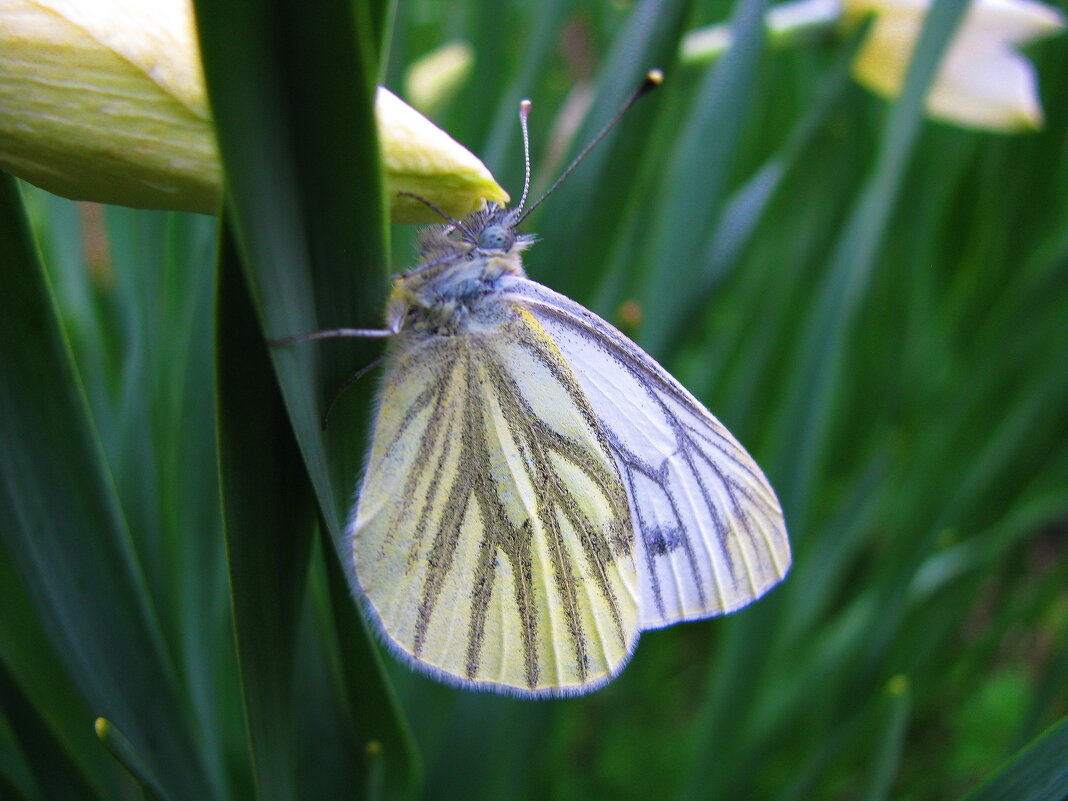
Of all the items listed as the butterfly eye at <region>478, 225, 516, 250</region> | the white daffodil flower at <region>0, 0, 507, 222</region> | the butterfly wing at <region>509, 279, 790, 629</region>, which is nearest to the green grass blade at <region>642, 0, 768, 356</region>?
the butterfly wing at <region>509, 279, 790, 629</region>

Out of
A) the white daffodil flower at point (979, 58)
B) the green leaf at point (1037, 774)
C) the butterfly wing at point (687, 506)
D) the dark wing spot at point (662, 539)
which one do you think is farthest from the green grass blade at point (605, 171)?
the green leaf at point (1037, 774)

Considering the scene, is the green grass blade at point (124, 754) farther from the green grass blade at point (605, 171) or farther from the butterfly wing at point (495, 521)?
the green grass blade at point (605, 171)

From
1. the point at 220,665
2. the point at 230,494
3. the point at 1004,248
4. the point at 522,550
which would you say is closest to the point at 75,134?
the point at 230,494

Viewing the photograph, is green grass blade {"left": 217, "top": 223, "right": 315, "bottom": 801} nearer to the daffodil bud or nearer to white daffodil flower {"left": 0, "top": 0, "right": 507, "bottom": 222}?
white daffodil flower {"left": 0, "top": 0, "right": 507, "bottom": 222}

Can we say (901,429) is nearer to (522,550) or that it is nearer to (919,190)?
(919,190)

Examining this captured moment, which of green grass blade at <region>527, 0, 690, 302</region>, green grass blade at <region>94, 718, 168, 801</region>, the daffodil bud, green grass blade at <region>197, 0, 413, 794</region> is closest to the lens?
green grass blade at <region>197, 0, 413, 794</region>
